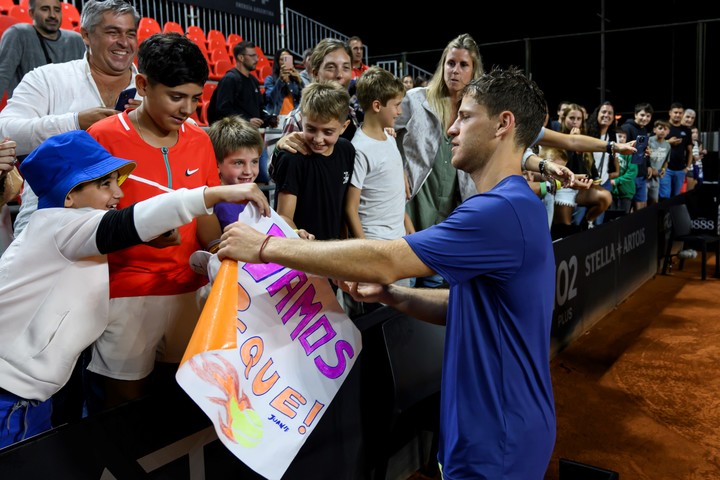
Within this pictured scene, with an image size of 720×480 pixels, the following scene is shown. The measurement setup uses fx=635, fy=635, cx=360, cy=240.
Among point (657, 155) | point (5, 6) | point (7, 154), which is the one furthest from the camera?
point (657, 155)

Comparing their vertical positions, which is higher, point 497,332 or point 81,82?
point 81,82

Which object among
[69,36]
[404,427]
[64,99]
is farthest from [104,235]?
[69,36]

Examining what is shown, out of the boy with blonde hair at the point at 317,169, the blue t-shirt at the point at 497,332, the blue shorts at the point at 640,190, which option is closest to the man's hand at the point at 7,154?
the boy with blonde hair at the point at 317,169

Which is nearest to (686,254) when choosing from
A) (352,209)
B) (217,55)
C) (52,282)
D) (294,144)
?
(352,209)

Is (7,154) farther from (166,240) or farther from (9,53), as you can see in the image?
(9,53)

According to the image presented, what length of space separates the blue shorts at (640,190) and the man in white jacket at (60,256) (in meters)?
9.61

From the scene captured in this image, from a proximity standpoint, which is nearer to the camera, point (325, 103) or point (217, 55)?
point (325, 103)

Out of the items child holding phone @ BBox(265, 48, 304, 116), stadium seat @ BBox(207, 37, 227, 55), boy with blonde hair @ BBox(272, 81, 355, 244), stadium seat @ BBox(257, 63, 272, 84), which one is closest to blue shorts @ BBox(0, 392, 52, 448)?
boy with blonde hair @ BBox(272, 81, 355, 244)

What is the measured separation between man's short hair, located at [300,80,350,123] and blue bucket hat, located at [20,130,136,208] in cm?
151

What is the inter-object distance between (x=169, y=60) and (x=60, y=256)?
0.73 m

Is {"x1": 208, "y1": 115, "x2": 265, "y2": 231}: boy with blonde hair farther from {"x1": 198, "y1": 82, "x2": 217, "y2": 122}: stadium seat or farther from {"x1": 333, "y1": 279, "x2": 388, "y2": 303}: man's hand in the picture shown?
{"x1": 198, "y1": 82, "x2": 217, "y2": 122}: stadium seat

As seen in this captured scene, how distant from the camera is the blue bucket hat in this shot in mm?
1955

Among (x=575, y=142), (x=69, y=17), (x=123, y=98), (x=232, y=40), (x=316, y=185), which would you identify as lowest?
(x=316, y=185)

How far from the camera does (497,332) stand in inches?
77.2
